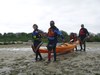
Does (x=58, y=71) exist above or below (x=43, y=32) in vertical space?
below

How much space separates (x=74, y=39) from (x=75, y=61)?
6.37 meters

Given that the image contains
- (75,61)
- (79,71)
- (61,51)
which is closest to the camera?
(79,71)

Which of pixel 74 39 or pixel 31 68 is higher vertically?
pixel 74 39

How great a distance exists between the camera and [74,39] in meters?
20.6

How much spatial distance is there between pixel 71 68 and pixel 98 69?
3.86ft

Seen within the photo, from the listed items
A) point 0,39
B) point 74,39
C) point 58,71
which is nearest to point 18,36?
point 0,39

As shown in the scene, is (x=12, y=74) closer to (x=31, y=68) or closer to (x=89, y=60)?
(x=31, y=68)

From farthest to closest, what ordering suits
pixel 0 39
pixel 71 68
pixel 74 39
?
1. pixel 0 39
2. pixel 74 39
3. pixel 71 68

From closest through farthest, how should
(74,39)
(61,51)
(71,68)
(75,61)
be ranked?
(71,68) < (75,61) < (61,51) < (74,39)

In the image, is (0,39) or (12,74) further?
(0,39)

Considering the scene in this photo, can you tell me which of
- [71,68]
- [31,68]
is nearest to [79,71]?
[71,68]

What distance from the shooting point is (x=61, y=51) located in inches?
694

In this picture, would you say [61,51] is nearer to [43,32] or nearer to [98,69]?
[43,32]

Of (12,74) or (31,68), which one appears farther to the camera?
(31,68)
